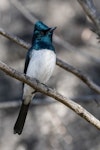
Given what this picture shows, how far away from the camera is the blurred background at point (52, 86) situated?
316 inches

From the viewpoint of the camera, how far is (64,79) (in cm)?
834

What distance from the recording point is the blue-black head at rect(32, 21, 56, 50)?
225 inches

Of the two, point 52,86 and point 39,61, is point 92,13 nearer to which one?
point 39,61

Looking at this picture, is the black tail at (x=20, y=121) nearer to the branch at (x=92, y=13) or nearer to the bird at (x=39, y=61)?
the bird at (x=39, y=61)

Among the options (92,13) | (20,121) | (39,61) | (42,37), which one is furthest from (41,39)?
(20,121)

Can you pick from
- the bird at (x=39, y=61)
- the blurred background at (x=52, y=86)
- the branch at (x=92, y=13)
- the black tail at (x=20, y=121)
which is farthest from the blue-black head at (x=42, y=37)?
the blurred background at (x=52, y=86)

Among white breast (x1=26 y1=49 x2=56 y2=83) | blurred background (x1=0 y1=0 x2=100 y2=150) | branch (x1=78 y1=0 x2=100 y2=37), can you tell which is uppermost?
branch (x1=78 y1=0 x2=100 y2=37)

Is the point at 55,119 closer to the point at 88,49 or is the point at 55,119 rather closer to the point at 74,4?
the point at 88,49

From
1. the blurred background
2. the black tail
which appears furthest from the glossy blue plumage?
the blurred background

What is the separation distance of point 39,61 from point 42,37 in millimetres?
266

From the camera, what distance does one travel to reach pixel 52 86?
8.12m

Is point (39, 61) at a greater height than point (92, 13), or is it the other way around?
point (92, 13)

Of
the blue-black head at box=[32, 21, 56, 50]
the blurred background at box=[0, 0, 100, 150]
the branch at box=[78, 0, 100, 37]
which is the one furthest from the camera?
the blurred background at box=[0, 0, 100, 150]

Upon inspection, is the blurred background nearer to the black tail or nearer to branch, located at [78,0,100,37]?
the black tail
